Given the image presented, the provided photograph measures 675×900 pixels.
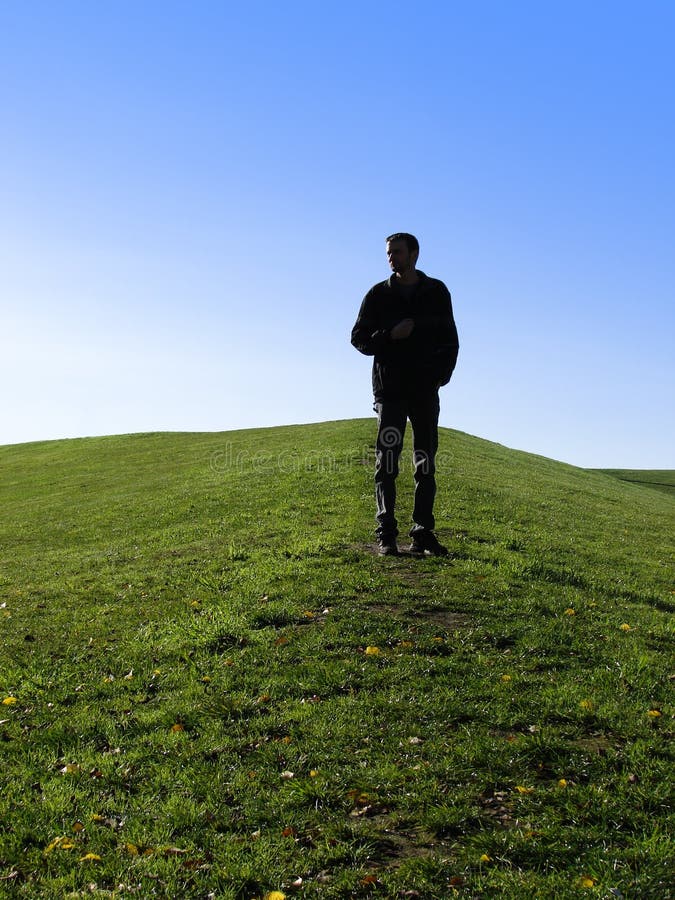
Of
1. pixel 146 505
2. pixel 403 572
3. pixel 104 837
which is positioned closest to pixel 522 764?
pixel 104 837

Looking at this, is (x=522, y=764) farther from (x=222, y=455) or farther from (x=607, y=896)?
(x=222, y=455)

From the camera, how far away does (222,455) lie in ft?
120

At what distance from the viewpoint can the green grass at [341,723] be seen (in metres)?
5.10

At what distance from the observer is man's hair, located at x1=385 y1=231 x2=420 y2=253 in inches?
422

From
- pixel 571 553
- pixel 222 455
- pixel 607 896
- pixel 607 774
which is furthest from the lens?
pixel 222 455

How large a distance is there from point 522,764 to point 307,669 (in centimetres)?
271

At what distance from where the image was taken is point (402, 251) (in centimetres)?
1077

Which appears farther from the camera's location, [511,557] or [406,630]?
[511,557]

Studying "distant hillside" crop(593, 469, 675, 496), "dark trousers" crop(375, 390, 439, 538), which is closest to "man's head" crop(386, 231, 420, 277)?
"dark trousers" crop(375, 390, 439, 538)

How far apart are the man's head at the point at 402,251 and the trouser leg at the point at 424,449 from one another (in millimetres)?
1943

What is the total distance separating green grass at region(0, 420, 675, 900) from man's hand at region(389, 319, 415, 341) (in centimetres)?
364

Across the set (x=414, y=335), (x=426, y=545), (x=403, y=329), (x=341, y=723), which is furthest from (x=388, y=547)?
(x=341, y=723)

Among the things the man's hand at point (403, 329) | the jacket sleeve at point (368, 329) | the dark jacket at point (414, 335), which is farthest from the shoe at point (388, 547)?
the man's hand at point (403, 329)

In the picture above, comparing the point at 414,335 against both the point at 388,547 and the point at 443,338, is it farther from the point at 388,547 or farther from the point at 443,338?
the point at 388,547
